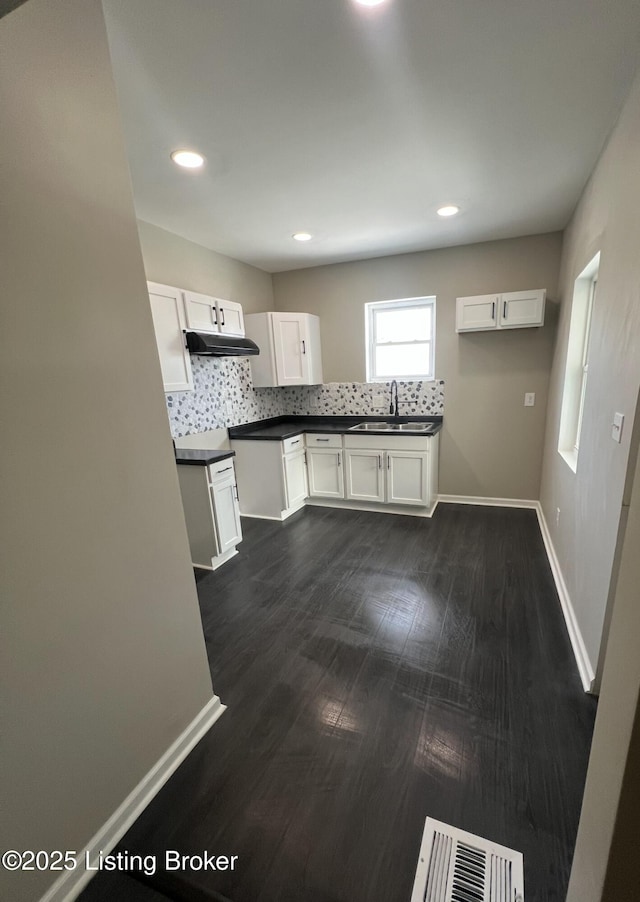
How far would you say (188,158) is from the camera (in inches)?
75.2

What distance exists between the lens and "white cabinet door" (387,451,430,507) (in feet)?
11.7

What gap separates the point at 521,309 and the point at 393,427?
1628mm

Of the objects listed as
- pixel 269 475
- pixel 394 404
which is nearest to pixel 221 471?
pixel 269 475

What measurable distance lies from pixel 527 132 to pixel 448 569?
265 cm

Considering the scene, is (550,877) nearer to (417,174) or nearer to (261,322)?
(417,174)

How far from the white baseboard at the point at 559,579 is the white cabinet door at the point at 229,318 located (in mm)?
2806

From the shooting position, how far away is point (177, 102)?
5.02 feet

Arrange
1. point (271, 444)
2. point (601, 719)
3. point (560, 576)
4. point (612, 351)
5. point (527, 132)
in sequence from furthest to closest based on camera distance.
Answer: point (271, 444), point (560, 576), point (527, 132), point (612, 351), point (601, 719)

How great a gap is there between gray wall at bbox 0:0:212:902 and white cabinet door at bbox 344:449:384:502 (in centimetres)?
262

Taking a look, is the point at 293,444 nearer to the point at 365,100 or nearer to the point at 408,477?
the point at 408,477

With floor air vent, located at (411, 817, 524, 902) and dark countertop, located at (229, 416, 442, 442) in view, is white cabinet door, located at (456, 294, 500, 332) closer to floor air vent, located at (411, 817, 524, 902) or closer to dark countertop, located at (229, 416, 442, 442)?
Answer: dark countertop, located at (229, 416, 442, 442)

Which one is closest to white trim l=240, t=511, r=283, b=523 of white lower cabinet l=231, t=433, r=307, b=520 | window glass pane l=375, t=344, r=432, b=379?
white lower cabinet l=231, t=433, r=307, b=520

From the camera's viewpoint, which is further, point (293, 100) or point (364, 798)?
point (293, 100)

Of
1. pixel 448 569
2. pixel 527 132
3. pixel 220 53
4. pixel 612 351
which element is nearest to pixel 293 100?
pixel 220 53
